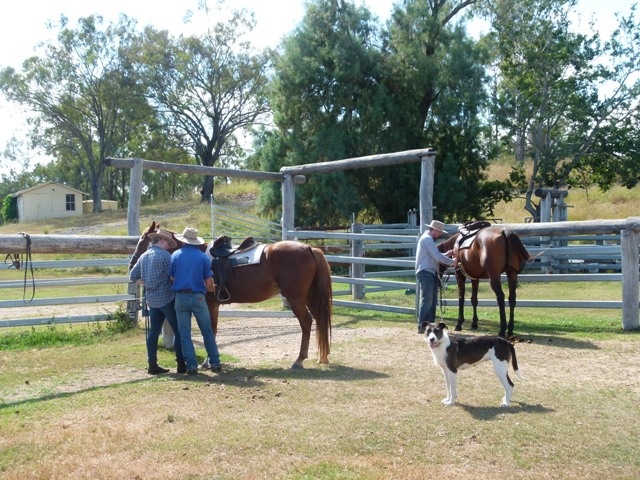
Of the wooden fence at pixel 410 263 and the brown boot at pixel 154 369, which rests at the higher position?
the wooden fence at pixel 410 263

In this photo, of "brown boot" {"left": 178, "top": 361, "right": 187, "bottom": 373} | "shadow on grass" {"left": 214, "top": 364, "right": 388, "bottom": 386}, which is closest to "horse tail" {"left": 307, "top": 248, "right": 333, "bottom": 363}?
"shadow on grass" {"left": 214, "top": 364, "right": 388, "bottom": 386}

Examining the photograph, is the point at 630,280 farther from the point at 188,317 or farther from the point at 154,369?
the point at 154,369

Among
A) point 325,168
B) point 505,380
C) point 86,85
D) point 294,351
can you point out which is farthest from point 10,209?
point 505,380

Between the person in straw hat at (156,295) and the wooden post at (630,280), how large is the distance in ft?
22.1

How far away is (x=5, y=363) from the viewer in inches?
341

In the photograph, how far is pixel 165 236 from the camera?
27.5 feet

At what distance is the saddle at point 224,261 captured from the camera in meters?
8.66

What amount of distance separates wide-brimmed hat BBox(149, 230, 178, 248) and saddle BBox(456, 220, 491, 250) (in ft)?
15.0

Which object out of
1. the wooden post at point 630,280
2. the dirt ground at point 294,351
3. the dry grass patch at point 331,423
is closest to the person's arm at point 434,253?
the dirt ground at point 294,351

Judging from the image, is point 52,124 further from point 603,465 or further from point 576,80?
point 603,465

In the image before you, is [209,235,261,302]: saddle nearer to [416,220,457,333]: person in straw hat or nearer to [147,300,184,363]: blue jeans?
[147,300,184,363]: blue jeans

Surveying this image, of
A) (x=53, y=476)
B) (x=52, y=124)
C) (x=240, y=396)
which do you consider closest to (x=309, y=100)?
(x=240, y=396)

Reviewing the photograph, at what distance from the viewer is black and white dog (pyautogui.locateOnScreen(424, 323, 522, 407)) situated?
625 centimetres

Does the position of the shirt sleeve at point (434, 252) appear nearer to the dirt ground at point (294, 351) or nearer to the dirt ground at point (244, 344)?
the dirt ground at point (294, 351)
